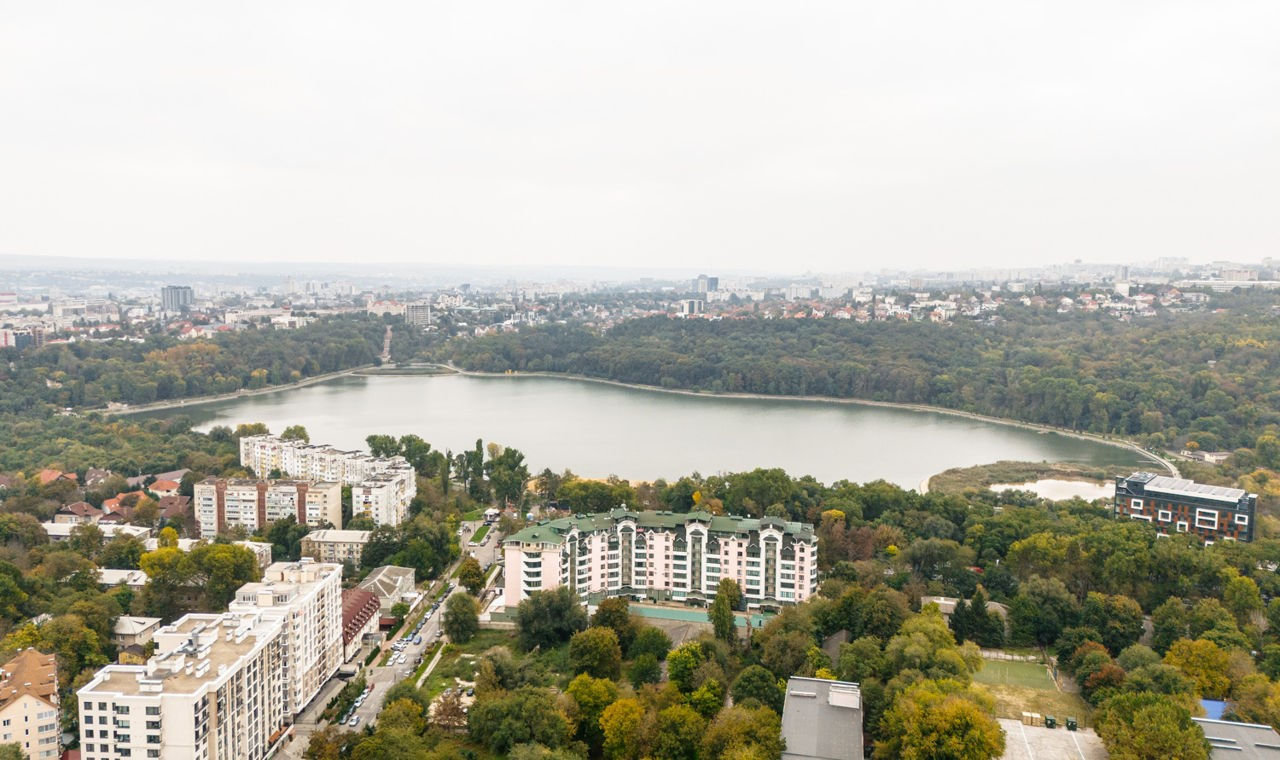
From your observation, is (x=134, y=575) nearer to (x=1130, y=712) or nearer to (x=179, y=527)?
(x=179, y=527)

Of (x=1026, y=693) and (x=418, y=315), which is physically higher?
(x=418, y=315)

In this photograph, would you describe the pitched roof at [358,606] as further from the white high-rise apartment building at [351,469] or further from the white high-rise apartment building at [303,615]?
the white high-rise apartment building at [351,469]

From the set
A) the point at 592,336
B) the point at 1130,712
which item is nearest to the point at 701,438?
the point at 1130,712

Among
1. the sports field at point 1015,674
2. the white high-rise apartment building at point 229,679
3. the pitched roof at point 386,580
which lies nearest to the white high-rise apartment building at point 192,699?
the white high-rise apartment building at point 229,679

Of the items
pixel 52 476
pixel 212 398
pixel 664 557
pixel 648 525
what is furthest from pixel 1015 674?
pixel 212 398

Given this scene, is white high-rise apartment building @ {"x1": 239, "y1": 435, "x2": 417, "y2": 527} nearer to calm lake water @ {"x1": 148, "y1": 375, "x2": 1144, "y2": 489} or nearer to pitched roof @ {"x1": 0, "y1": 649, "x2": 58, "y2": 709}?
calm lake water @ {"x1": 148, "y1": 375, "x2": 1144, "y2": 489}

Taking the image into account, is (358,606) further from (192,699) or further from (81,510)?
(81,510)

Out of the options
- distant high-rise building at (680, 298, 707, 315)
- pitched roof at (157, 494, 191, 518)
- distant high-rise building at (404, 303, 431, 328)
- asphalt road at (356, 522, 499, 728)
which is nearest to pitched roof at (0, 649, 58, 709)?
asphalt road at (356, 522, 499, 728)
